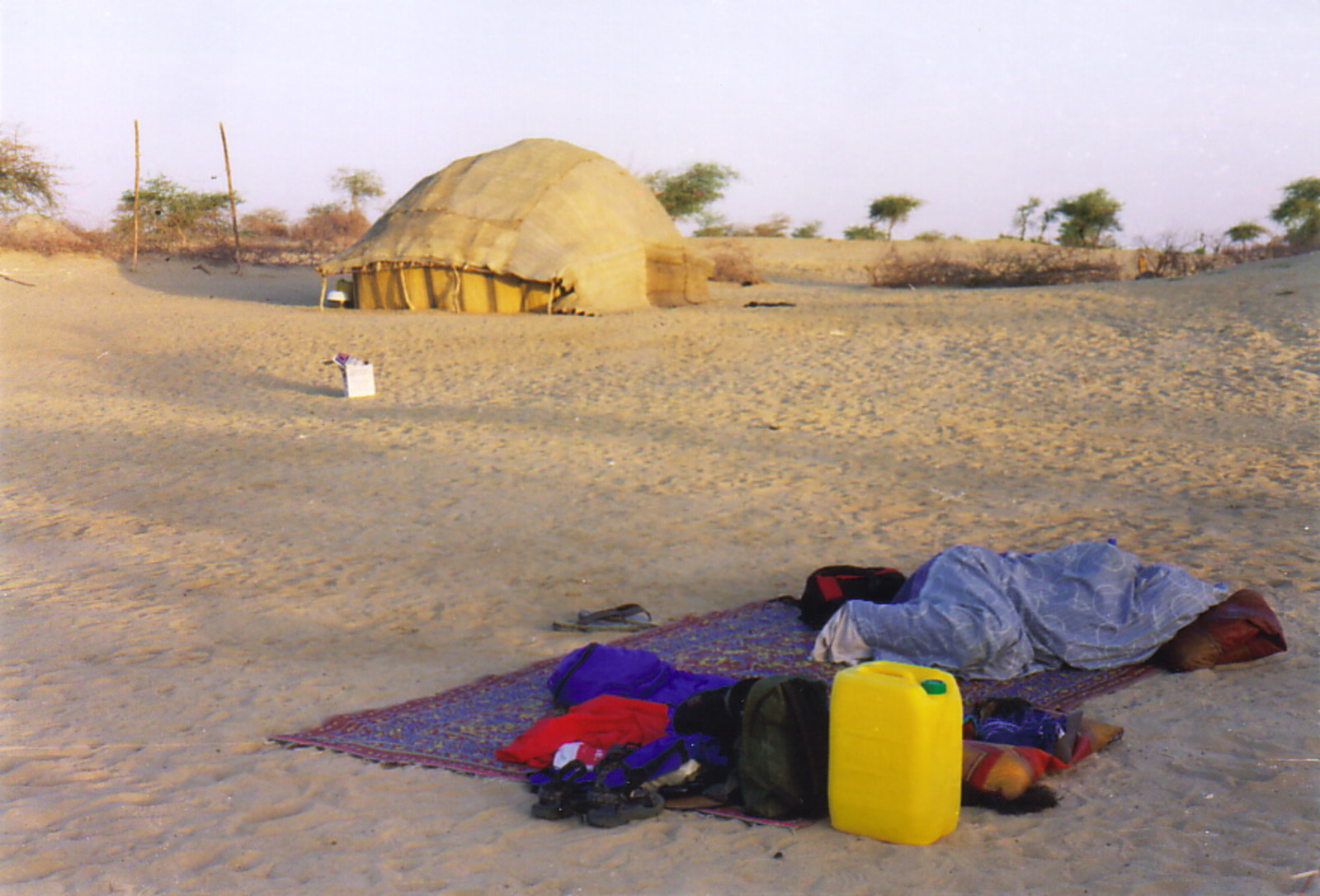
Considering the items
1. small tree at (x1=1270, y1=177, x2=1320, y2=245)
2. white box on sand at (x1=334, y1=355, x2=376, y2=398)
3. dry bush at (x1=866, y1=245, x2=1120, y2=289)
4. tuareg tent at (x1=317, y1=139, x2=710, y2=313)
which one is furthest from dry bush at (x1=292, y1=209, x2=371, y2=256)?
small tree at (x1=1270, y1=177, x2=1320, y2=245)

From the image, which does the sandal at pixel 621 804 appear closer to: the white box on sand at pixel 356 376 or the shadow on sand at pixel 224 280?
the white box on sand at pixel 356 376

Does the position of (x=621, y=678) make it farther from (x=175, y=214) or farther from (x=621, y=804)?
(x=175, y=214)

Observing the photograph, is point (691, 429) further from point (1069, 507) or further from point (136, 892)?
point (136, 892)

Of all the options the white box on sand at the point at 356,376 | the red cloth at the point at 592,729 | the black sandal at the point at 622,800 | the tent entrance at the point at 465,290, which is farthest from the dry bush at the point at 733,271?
the black sandal at the point at 622,800

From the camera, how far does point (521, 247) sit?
16859mm

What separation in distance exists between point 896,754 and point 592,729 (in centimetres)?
117

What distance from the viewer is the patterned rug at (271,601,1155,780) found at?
3.74m

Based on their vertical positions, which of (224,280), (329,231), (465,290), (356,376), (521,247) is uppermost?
(329,231)

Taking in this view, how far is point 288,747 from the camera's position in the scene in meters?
3.76

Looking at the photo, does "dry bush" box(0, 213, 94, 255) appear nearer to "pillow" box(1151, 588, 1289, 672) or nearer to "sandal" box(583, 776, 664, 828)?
"sandal" box(583, 776, 664, 828)

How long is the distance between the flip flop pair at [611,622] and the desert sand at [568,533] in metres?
0.15

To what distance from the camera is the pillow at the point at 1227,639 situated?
4254 millimetres

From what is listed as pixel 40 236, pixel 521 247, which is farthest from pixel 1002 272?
pixel 40 236

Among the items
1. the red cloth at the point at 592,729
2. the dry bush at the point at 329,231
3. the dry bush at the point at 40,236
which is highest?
the dry bush at the point at 329,231
